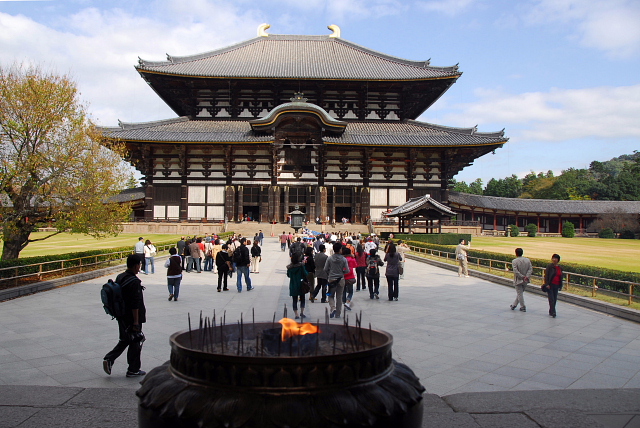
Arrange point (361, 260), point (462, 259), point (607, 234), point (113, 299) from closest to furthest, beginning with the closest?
point (113, 299)
point (361, 260)
point (462, 259)
point (607, 234)

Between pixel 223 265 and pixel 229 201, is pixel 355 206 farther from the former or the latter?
pixel 223 265

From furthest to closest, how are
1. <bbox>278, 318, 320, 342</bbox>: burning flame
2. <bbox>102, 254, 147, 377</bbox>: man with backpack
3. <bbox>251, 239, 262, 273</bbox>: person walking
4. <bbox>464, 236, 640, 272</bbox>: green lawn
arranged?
<bbox>464, 236, 640, 272</bbox>: green lawn, <bbox>251, 239, 262, 273</bbox>: person walking, <bbox>102, 254, 147, 377</bbox>: man with backpack, <bbox>278, 318, 320, 342</bbox>: burning flame

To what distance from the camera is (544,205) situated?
47.9m

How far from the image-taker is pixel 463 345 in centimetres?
723

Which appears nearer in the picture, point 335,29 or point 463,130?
point 463,130

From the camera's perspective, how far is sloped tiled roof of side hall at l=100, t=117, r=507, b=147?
3722cm

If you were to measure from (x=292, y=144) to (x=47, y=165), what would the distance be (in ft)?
88.6

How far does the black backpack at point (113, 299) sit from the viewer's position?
5246 millimetres

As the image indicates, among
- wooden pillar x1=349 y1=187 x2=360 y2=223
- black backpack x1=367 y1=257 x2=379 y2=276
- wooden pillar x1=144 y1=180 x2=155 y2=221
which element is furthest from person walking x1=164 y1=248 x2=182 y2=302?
wooden pillar x1=144 y1=180 x2=155 y2=221

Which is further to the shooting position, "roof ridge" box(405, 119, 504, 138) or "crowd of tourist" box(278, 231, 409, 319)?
"roof ridge" box(405, 119, 504, 138)

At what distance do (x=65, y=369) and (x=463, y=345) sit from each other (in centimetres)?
589

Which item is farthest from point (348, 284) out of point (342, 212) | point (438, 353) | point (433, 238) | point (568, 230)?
point (568, 230)

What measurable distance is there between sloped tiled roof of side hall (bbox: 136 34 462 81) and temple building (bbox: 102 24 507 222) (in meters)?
0.27

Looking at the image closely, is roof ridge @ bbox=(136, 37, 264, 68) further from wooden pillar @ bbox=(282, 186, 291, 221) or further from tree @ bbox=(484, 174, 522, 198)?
tree @ bbox=(484, 174, 522, 198)
